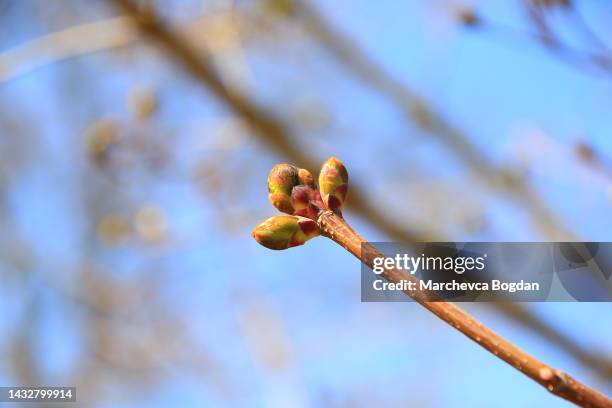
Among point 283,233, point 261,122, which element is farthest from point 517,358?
point 261,122

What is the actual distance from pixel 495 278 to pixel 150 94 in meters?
2.31

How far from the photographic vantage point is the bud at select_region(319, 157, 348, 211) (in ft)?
3.31

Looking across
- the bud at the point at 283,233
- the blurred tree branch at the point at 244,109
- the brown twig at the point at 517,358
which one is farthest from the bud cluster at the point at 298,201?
the blurred tree branch at the point at 244,109

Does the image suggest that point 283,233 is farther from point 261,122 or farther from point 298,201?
point 261,122

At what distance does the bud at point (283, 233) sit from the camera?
1.00 meters

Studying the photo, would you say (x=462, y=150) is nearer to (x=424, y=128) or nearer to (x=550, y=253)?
(x=424, y=128)

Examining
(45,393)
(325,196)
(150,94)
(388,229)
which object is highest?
(150,94)

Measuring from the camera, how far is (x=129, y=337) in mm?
6211

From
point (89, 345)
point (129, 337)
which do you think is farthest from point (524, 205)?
point (89, 345)

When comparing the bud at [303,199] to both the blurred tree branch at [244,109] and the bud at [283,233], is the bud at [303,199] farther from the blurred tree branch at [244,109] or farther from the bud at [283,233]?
the blurred tree branch at [244,109]

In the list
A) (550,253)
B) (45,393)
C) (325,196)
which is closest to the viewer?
(325,196)

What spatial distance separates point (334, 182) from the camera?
1033 millimetres

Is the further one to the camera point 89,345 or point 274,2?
point 89,345

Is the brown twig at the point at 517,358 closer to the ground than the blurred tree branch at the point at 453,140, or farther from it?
closer to the ground
